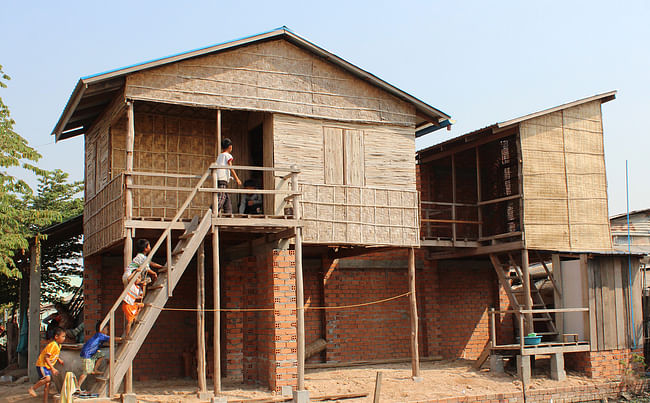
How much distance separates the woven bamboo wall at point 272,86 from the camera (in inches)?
556

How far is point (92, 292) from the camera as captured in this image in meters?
16.0

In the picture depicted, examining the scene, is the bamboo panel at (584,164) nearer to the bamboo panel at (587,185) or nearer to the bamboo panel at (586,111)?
the bamboo panel at (587,185)

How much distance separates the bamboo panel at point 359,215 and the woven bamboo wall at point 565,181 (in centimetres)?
301

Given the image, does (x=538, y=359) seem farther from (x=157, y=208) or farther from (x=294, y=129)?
(x=157, y=208)

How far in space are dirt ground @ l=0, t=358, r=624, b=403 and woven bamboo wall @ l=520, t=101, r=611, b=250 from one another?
10.1ft

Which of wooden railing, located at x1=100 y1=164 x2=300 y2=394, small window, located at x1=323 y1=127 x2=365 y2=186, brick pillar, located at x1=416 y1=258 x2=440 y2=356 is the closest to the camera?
wooden railing, located at x1=100 y1=164 x2=300 y2=394

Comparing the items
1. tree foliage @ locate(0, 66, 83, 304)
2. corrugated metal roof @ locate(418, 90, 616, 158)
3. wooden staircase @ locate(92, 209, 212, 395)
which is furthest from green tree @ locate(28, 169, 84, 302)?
corrugated metal roof @ locate(418, 90, 616, 158)

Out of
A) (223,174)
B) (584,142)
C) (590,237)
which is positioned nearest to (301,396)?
(223,174)

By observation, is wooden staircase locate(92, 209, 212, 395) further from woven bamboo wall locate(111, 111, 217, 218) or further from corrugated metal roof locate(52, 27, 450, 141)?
corrugated metal roof locate(52, 27, 450, 141)

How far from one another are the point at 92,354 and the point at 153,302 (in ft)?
4.85

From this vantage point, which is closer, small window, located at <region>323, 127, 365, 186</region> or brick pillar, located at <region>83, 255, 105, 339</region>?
small window, located at <region>323, 127, 365, 186</region>

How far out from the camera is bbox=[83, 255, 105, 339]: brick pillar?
15844mm

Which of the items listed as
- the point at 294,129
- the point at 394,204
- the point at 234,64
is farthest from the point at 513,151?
the point at 234,64

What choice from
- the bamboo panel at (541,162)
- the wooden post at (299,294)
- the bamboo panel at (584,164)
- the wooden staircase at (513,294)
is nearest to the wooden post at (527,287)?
the wooden staircase at (513,294)
